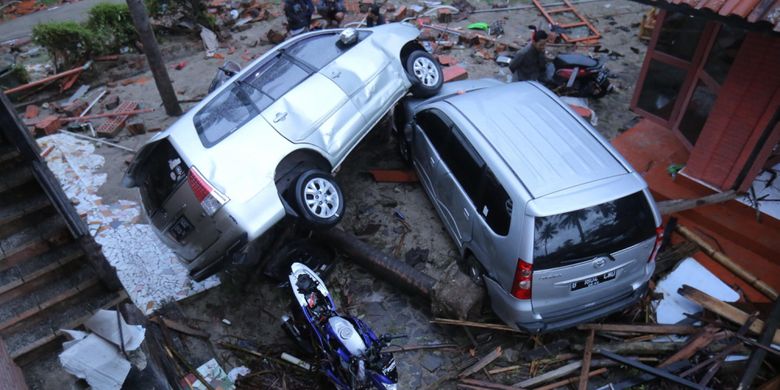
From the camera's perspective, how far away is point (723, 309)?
194 inches

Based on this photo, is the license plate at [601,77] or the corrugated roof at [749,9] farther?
the license plate at [601,77]

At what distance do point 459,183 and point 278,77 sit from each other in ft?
8.95

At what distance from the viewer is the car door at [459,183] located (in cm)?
520

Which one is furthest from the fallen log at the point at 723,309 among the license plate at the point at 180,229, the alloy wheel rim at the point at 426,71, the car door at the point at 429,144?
the license plate at the point at 180,229

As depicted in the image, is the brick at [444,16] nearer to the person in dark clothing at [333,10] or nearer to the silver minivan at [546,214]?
the person in dark clothing at [333,10]

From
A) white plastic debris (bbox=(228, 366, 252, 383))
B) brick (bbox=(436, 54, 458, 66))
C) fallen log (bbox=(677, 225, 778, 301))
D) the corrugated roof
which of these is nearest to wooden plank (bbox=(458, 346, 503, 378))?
white plastic debris (bbox=(228, 366, 252, 383))

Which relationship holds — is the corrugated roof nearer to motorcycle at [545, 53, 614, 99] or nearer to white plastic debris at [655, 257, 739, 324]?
white plastic debris at [655, 257, 739, 324]

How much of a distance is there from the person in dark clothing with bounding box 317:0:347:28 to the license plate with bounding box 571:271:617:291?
7.98 meters

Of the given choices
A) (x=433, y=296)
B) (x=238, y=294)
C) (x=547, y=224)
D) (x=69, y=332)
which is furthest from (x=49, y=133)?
(x=547, y=224)

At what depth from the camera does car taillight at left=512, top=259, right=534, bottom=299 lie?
4.32 meters

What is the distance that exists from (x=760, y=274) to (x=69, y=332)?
702cm

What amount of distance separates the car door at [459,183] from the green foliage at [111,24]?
8974 mm

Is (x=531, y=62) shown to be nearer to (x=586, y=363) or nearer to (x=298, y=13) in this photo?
(x=298, y=13)

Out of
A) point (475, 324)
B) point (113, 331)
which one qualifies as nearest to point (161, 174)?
point (113, 331)
